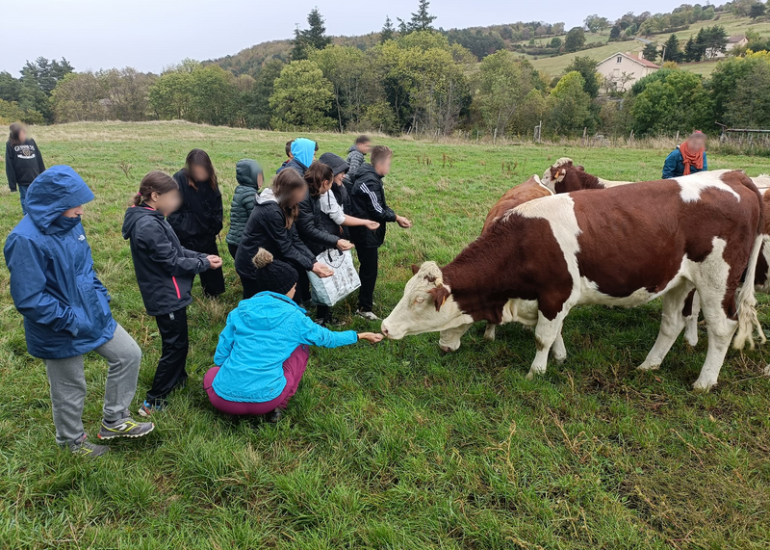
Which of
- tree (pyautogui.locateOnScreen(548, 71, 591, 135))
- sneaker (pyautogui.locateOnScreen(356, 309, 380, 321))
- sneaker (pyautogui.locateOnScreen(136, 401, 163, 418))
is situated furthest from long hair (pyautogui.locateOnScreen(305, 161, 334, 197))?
tree (pyautogui.locateOnScreen(548, 71, 591, 135))

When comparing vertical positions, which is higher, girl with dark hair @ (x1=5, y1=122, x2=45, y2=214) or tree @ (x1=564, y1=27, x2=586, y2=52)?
tree @ (x1=564, y1=27, x2=586, y2=52)

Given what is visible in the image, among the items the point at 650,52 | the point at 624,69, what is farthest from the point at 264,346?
the point at 650,52

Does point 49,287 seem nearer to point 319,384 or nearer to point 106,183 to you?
point 319,384

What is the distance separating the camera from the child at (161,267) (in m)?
3.38

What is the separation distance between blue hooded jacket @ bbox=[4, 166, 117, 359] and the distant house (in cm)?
8441

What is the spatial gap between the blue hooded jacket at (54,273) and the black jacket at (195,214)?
2.35 meters

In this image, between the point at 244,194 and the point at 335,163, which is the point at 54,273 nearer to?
the point at 244,194

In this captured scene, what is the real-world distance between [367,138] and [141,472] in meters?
5.01

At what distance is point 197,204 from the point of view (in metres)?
5.33

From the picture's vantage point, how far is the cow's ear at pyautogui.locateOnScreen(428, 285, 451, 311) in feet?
13.8

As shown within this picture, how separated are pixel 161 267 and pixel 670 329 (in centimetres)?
471

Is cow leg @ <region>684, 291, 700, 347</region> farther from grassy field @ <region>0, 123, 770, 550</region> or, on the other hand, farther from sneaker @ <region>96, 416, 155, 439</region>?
sneaker @ <region>96, 416, 155, 439</region>

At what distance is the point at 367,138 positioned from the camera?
21.5 ft

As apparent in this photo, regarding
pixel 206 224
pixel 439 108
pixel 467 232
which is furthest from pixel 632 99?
pixel 206 224
